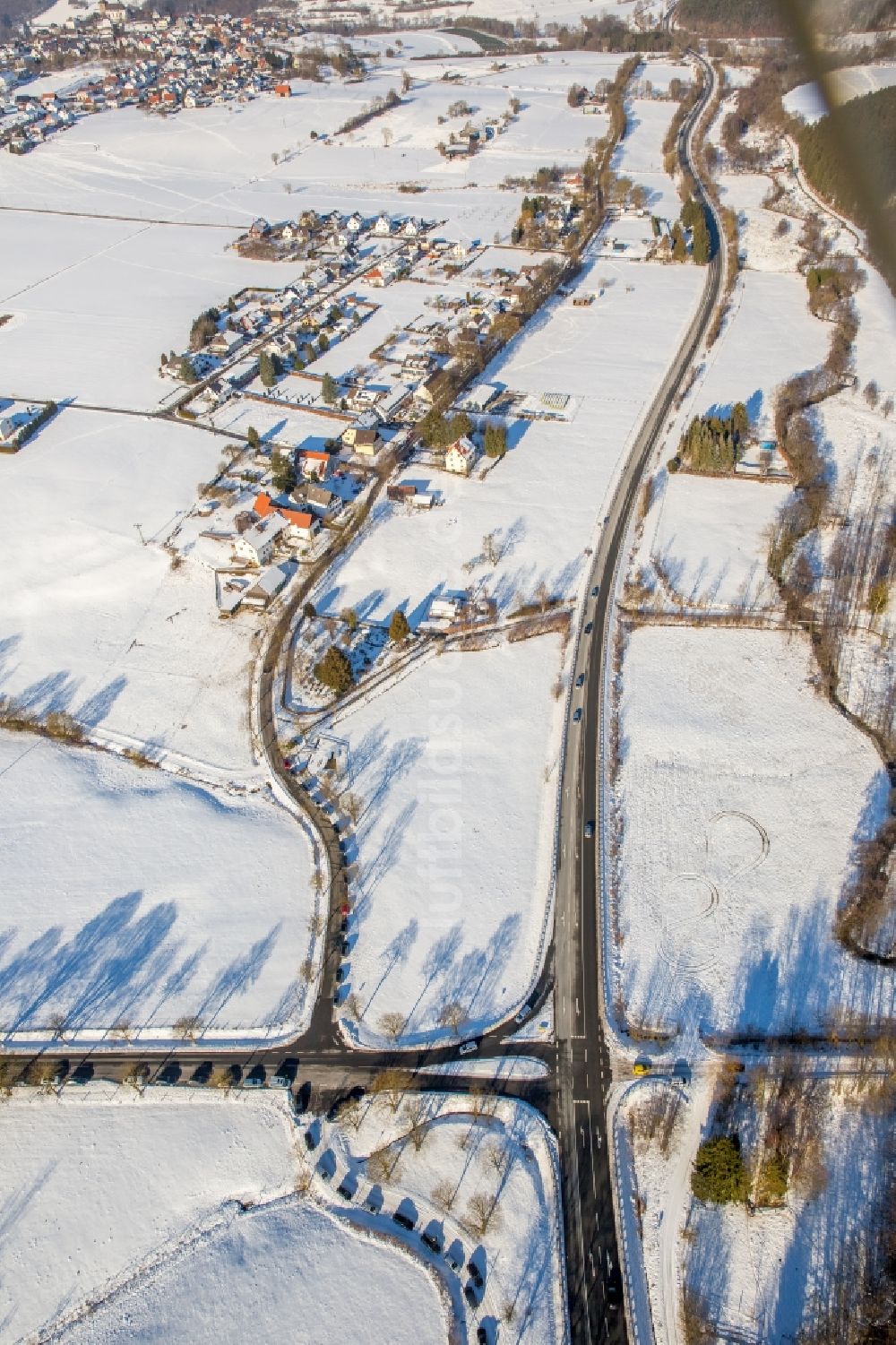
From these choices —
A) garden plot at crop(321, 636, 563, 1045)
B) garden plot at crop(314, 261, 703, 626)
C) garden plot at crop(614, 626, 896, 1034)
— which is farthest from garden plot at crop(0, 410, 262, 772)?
garden plot at crop(614, 626, 896, 1034)

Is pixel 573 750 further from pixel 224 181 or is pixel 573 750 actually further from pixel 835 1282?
pixel 224 181

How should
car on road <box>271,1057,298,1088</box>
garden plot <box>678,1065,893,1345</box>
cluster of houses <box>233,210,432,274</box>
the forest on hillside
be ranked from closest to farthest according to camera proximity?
1. the forest on hillside
2. garden plot <box>678,1065,893,1345</box>
3. car on road <box>271,1057,298,1088</box>
4. cluster of houses <box>233,210,432,274</box>

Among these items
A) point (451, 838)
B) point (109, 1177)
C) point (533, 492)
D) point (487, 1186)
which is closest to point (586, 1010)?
point (487, 1186)

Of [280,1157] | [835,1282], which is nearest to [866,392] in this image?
[835,1282]

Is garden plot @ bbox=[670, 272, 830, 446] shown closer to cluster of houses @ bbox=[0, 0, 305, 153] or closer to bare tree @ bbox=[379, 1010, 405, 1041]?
bare tree @ bbox=[379, 1010, 405, 1041]

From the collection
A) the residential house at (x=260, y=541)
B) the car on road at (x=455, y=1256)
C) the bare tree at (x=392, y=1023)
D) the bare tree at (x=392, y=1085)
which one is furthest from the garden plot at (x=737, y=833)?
the residential house at (x=260, y=541)
